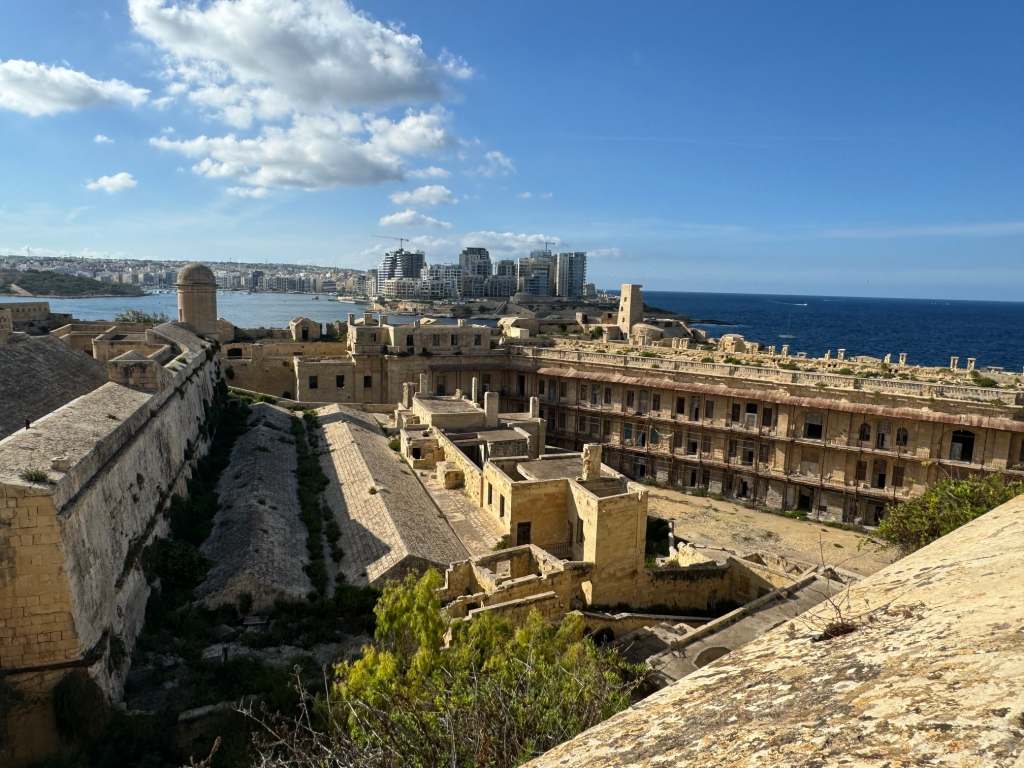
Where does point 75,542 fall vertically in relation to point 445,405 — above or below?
above

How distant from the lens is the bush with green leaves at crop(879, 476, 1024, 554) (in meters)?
20.7

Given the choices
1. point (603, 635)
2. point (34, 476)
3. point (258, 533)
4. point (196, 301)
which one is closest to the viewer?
point (34, 476)

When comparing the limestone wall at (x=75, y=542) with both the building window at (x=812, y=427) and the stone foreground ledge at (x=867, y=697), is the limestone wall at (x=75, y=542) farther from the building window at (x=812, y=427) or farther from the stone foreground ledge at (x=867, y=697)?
the building window at (x=812, y=427)

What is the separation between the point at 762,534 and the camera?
33094 millimetres

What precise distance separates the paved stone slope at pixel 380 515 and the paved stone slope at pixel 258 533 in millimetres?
1702

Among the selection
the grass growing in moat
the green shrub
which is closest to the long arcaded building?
the grass growing in moat

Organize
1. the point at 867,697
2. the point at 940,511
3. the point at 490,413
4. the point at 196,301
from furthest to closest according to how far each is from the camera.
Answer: the point at 196,301
the point at 490,413
the point at 940,511
the point at 867,697

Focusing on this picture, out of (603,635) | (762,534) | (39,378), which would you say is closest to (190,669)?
(603,635)

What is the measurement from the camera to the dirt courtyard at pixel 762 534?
2994 centimetres

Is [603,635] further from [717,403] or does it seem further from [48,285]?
[48,285]

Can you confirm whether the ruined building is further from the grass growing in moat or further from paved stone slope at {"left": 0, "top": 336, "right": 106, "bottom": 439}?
the grass growing in moat

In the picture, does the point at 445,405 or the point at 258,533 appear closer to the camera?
the point at 258,533

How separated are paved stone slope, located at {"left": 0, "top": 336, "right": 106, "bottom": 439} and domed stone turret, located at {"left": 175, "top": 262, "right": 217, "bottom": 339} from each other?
15.4m

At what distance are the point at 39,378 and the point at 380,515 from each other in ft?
46.9
